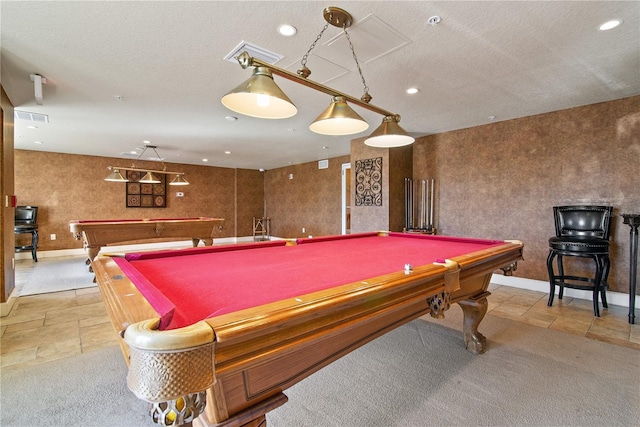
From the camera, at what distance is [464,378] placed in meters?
1.86

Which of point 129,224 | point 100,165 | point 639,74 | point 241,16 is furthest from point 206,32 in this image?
point 100,165

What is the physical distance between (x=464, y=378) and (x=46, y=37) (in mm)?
3760

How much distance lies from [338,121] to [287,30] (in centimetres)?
72

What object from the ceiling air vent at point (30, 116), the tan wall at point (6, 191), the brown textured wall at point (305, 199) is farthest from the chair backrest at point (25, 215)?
the brown textured wall at point (305, 199)

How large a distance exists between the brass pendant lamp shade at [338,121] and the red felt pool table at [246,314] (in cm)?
89

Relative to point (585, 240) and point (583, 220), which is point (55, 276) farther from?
point (583, 220)

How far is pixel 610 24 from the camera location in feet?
6.47

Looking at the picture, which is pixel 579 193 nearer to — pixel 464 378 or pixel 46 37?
pixel 464 378

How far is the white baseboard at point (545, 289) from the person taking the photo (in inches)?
130

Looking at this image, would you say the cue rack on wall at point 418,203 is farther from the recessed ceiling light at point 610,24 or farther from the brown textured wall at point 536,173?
the recessed ceiling light at point 610,24

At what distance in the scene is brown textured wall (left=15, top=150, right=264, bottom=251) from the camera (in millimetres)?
6469

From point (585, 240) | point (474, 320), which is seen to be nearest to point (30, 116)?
point (474, 320)

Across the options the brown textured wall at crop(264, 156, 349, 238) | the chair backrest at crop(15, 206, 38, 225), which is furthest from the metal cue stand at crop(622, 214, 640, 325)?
the chair backrest at crop(15, 206, 38, 225)

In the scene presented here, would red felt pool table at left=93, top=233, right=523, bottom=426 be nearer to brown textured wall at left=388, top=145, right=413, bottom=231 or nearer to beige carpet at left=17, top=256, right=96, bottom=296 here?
brown textured wall at left=388, top=145, right=413, bottom=231
